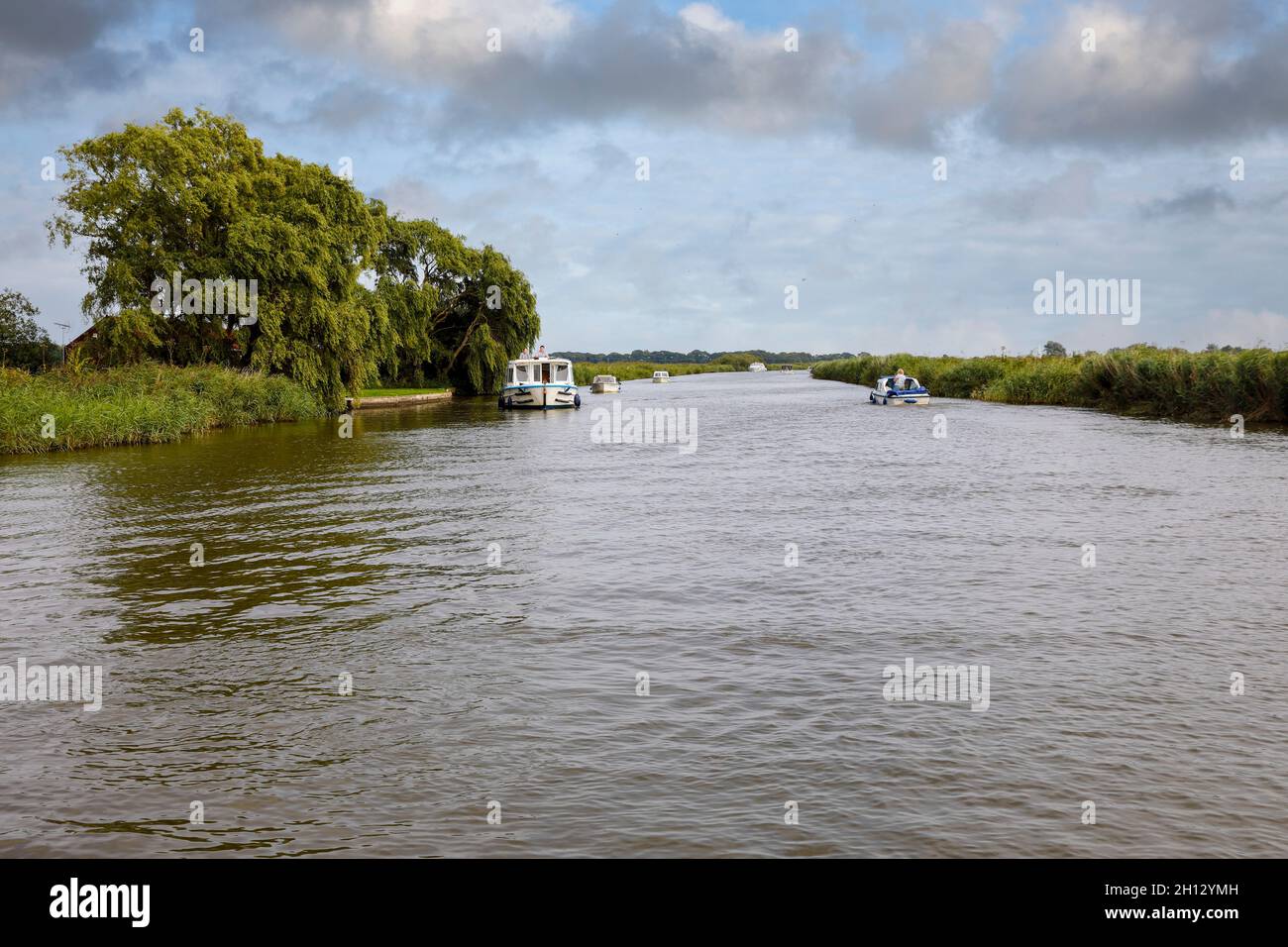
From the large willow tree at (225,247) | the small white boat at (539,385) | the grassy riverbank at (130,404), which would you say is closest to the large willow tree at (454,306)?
the small white boat at (539,385)

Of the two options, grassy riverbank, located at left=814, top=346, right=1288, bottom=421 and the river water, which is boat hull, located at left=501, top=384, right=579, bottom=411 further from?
the river water

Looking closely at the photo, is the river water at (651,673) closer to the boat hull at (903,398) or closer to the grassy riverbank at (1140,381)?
the grassy riverbank at (1140,381)

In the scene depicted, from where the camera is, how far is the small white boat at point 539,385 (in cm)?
6600

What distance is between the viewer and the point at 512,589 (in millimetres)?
13672

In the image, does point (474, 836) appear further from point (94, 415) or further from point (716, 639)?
point (94, 415)

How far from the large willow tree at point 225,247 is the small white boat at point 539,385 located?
9379 millimetres

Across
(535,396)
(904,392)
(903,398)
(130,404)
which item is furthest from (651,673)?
(904,392)

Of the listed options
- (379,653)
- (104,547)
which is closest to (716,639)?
(379,653)

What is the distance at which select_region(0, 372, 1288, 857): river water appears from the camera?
661 cm

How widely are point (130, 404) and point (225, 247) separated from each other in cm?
1573

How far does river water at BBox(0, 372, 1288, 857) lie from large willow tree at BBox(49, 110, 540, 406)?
2836 centimetres

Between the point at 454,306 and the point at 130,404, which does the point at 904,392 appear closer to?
the point at 454,306

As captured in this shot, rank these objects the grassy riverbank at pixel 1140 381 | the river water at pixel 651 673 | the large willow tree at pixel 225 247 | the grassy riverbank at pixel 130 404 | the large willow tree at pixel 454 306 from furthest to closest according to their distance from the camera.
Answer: the large willow tree at pixel 454 306
the large willow tree at pixel 225 247
the grassy riverbank at pixel 1140 381
the grassy riverbank at pixel 130 404
the river water at pixel 651 673

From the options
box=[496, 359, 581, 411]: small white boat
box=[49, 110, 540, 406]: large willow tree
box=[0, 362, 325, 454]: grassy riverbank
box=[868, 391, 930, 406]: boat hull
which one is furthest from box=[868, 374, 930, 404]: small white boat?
box=[0, 362, 325, 454]: grassy riverbank
